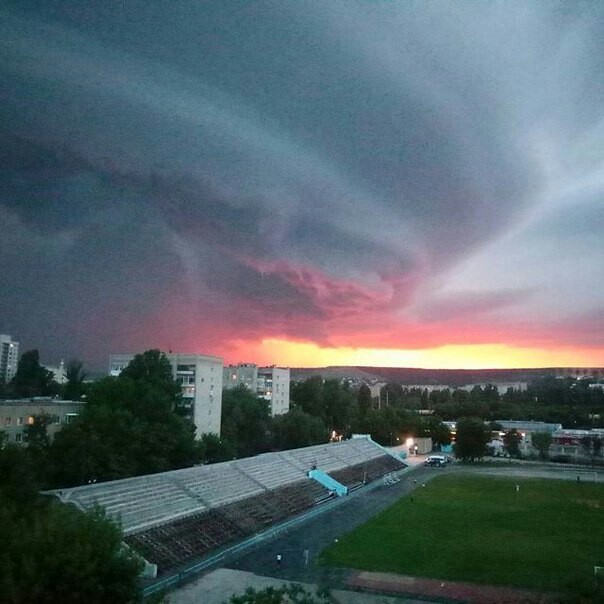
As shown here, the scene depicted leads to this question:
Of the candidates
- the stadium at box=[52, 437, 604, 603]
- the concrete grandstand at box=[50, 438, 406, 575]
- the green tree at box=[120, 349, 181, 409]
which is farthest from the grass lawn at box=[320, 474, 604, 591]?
the green tree at box=[120, 349, 181, 409]

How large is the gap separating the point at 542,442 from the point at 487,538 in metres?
47.6

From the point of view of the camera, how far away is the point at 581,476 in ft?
200

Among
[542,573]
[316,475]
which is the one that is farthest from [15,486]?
[316,475]

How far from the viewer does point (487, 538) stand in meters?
33.3

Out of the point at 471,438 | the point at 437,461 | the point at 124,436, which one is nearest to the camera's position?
the point at 124,436

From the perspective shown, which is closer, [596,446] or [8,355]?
[596,446]

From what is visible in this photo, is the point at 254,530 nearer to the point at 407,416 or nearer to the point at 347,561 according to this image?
the point at 347,561

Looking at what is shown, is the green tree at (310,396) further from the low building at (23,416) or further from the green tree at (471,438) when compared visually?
the low building at (23,416)

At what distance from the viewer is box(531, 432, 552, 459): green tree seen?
3014 inches

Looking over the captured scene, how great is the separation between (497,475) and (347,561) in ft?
126

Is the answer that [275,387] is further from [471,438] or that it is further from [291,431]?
[471,438]

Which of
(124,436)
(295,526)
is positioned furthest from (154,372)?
(295,526)

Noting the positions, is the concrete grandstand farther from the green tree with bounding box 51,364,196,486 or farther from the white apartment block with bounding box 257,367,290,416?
the white apartment block with bounding box 257,367,290,416

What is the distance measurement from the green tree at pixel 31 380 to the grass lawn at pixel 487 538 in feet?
201
